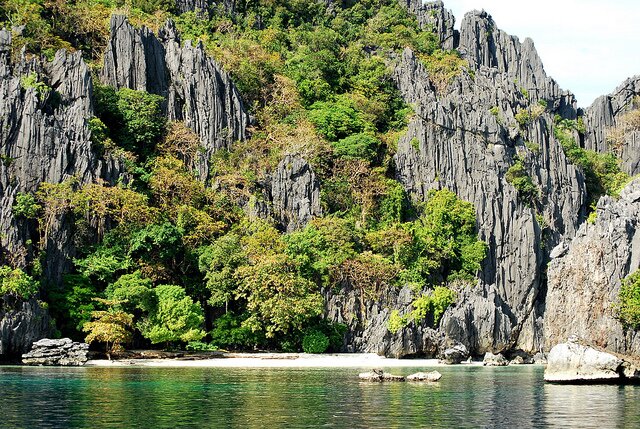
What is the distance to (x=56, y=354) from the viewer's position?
55656mm

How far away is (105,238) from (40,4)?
29.1 meters

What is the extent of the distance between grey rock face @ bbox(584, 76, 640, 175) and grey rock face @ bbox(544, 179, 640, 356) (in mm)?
44920

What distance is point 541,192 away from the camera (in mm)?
86625

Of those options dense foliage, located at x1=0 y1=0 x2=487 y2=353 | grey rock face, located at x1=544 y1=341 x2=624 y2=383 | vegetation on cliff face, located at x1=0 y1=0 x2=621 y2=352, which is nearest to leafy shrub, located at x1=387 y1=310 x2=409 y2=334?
vegetation on cliff face, located at x1=0 y1=0 x2=621 y2=352

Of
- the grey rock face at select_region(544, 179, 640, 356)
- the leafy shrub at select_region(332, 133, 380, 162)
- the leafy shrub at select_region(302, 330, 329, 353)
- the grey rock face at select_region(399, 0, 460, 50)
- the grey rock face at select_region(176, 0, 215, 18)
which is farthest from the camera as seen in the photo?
the grey rock face at select_region(399, 0, 460, 50)

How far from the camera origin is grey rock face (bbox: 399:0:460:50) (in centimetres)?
11309

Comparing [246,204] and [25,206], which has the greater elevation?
[246,204]

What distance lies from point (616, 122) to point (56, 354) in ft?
251

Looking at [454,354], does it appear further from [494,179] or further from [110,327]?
[494,179]

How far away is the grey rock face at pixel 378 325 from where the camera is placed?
64.9m

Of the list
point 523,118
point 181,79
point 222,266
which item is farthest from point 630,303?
point 181,79

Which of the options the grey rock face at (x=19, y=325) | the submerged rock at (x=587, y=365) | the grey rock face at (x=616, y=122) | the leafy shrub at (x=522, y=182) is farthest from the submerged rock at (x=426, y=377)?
the grey rock face at (x=616, y=122)

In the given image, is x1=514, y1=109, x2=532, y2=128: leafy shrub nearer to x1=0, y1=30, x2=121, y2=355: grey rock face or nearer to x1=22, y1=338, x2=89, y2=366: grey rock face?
x1=0, y1=30, x2=121, y2=355: grey rock face

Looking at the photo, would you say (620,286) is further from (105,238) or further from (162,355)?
(105,238)
